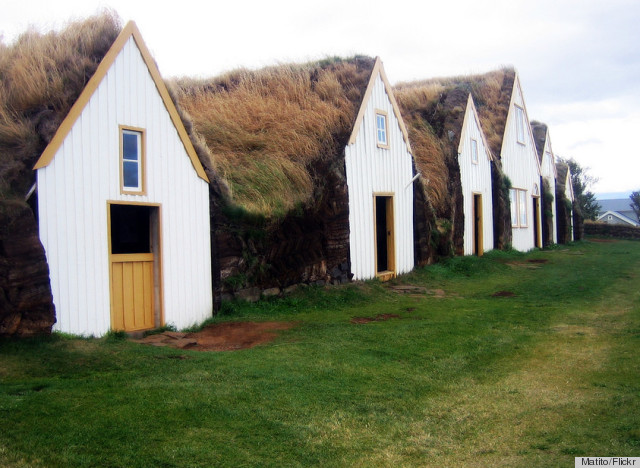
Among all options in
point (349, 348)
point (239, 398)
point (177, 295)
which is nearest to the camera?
point (239, 398)

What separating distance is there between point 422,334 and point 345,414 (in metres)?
4.23

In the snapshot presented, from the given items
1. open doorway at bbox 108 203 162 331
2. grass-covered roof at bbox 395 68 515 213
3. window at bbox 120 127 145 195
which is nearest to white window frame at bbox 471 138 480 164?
grass-covered roof at bbox 395 68 515 213

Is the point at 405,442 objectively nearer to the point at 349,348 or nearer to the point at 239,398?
the point at 239,398

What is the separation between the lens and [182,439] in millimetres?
5453

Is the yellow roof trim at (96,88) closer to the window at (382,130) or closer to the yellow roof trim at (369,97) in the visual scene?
the yellow roof trim at (369,97)

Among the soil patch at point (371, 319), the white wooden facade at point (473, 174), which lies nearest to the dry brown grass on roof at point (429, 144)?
the white wooden facade at point (473, 174)

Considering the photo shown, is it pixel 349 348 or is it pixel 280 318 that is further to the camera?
pixel 280 318

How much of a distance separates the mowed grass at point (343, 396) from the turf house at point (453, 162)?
30.6 feet

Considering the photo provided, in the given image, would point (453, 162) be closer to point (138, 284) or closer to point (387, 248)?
point (387, 248)

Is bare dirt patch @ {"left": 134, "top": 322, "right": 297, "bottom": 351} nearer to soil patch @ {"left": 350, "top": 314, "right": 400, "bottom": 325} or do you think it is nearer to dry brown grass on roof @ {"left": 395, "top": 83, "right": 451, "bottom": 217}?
soil patch @ {"left": 350, "top": 314, "right": 400, "bottom": 325}

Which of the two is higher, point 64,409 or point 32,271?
point 32,271

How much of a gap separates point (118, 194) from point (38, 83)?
229cm

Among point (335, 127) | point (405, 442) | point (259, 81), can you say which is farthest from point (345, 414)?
point (259, 81)

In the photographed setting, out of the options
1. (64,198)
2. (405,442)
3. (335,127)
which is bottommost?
(405,442)
